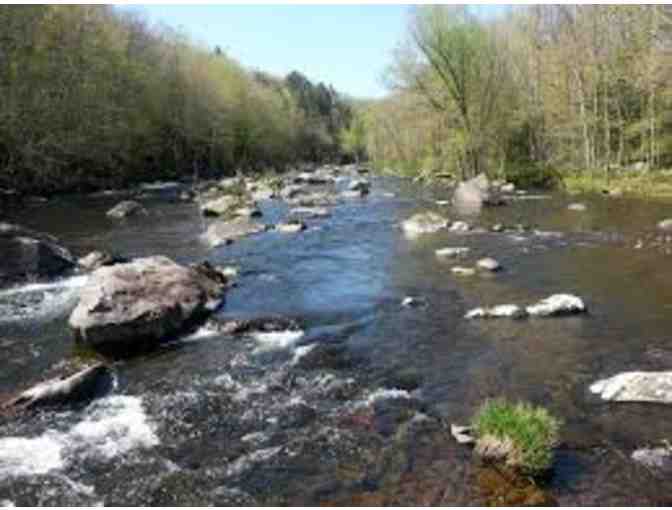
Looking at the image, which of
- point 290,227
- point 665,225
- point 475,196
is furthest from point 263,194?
point 665,225

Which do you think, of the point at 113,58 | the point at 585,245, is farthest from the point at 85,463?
the point at 113,58

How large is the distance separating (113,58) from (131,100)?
5.76 m

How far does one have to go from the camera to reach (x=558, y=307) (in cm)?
2142

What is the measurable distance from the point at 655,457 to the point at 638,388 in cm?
267

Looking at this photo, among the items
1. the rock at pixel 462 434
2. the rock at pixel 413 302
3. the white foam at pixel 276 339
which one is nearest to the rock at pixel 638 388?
the rock at pixel 462 434

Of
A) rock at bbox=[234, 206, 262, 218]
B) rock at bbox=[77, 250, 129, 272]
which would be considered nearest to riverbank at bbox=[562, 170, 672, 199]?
rock at bbox=[234, 206, 262, 218]

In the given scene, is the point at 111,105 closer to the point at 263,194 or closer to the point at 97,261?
the point at 263,194

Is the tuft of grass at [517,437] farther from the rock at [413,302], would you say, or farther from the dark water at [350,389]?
the rock at [413,302]

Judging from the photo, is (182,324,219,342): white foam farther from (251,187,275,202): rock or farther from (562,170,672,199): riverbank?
(251,187,275,202): rock

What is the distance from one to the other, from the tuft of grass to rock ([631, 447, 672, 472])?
117 centimetres

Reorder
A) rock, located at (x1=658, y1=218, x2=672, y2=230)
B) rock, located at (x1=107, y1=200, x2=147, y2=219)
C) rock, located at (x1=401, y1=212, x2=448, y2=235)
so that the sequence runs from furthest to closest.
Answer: rock, located at (x1=107, y1=200, x2=147, y2=219) < rock, located at (x1=401, y1=212, x2=448, y2=235) < rock, located at (x1=658, y1=218, x2=672, y2=230)

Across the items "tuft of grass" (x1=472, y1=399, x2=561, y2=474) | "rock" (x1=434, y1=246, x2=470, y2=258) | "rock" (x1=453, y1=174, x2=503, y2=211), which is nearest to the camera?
"tuft of grass" (x1=472, y1=399, x2=561, y2=474)

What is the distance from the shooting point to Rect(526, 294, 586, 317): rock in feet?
69.9

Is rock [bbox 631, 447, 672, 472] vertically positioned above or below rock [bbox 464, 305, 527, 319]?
below
